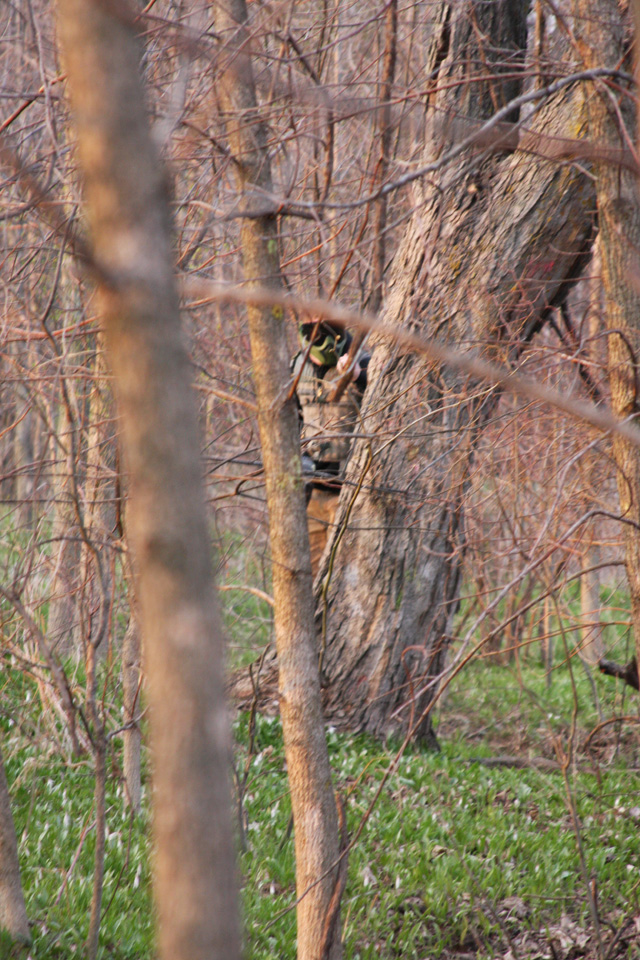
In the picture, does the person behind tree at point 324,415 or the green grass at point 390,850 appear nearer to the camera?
the green grass at point 390,850

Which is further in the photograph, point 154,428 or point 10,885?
point 10,885

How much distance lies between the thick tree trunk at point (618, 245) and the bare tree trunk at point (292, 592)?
1452 millimetres

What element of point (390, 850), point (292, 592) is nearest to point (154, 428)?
point (292, 592)

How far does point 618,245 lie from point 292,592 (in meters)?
2.08

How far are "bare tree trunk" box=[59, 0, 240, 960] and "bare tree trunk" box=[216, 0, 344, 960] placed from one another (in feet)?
6.53

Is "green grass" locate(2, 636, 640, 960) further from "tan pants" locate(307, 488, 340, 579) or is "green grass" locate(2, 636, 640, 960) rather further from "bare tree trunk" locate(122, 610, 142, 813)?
"tan pants" locate(307, 488, 340, 579)

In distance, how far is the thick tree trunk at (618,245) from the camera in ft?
12.3

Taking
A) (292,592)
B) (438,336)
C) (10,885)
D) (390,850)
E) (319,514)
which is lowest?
(390,850)

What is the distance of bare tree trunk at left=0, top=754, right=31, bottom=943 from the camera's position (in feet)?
11.3

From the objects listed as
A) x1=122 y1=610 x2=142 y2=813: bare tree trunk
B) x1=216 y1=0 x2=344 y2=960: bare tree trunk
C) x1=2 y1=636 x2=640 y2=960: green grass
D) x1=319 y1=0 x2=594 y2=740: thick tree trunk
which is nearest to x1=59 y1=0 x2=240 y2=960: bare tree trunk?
x1=216 y1=0 x2=344 y2=960: bare tree trunk

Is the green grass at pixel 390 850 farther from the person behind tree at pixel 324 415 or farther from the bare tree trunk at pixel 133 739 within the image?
the person behind tree at pixel 324 415

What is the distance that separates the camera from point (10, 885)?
3.52 metres

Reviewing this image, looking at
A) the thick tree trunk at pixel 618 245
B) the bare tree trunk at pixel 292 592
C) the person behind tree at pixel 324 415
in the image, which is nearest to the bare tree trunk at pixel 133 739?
the person behind tree at pixel 324 415

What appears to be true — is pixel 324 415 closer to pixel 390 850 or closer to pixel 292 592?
pixel 390 850
